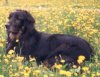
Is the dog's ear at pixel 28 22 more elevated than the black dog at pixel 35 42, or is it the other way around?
the dog's ear at pixel 28 22

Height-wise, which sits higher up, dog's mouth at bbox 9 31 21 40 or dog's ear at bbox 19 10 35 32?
dog's ear at bbox 19 10 35 32

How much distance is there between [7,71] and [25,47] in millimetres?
2317

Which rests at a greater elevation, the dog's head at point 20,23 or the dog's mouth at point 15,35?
the dog's head at point 20,23

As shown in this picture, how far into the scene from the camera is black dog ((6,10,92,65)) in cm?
788

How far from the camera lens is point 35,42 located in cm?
842

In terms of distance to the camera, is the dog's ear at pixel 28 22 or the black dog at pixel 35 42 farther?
the dog's ear at pixel 28 22

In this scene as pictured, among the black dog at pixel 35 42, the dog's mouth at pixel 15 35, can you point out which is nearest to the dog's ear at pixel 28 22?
the black dog at pixel 35 42

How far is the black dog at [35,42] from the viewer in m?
7.88

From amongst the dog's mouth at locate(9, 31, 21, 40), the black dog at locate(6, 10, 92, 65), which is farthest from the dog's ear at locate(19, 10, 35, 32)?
the dog's mouth at locate(9, 31, 21, 40)

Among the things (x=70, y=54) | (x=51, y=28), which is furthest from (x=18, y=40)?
(x=51, y=28)

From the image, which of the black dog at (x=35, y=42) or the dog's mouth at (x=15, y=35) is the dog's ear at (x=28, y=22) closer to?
the black dog at (x=35, y=42)

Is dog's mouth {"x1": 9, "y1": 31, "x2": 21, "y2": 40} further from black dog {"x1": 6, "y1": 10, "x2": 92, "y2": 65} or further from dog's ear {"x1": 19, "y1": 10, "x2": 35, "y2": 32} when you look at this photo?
dog's ear {"x1": 19, "y1": 10, "x2": 35, "y2": 32}

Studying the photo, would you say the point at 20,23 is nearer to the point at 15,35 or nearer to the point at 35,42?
the point at 15,35

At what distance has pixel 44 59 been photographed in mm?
8141
